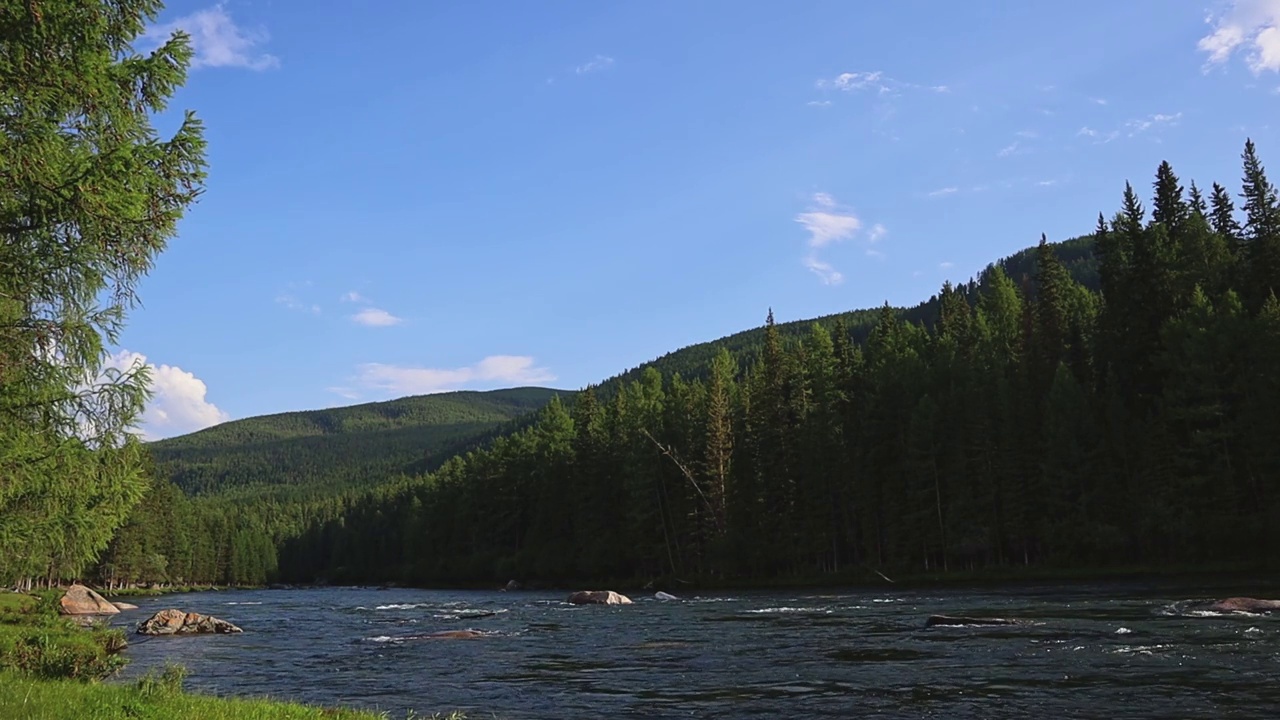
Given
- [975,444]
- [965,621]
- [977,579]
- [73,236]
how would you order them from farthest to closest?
[975,444] < [977,579] < [965,621] < [73,236]

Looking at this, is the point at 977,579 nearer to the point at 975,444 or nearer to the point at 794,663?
the point at 975,444

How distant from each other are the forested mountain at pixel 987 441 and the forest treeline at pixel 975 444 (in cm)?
21

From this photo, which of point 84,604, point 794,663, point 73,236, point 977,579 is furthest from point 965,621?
point 84,604

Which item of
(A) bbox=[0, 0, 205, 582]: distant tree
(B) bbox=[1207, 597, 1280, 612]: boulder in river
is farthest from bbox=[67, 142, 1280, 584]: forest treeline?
(A) bbox=[0, 0, 205, 582]: distant tree

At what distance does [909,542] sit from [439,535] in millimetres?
82529

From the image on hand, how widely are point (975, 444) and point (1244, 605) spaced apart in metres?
40.1

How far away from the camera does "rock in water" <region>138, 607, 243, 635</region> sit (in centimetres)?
4472

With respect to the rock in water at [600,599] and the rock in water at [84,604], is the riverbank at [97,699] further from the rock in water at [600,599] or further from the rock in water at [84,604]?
the rock in water at [84,604]

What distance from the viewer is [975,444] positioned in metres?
71.2

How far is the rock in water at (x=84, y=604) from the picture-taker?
6776 centimetres

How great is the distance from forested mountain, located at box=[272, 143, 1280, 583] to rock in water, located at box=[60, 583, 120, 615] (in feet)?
151

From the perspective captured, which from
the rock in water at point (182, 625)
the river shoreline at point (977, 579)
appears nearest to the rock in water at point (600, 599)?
the river shoreline at point (977, 579)

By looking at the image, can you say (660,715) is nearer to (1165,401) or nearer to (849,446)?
(1165,401)

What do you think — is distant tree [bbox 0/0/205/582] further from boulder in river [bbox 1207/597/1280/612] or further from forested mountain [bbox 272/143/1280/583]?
forested mountain [bbox 272/143/1280/583]
